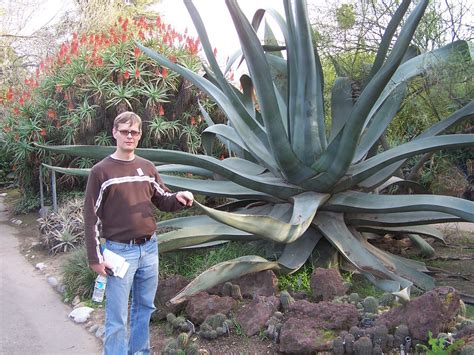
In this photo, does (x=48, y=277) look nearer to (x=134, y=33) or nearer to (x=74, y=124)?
(x=74, y=124)

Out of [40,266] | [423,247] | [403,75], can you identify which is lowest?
[40,266]

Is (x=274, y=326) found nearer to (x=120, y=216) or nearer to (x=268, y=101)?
(x=120, y=216)

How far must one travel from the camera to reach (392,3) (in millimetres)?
3920

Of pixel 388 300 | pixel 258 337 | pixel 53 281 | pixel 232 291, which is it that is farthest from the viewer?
pixel 53 281

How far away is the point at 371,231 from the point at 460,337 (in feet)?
5.20

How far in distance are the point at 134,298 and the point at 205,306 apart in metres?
0.43

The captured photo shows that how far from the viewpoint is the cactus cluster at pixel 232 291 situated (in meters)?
3.09

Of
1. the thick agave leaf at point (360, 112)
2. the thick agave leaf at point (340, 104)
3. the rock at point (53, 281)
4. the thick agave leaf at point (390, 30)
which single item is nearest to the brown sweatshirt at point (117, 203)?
the thick agave leaf at point (360, 112)

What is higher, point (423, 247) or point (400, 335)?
point (400, 335)

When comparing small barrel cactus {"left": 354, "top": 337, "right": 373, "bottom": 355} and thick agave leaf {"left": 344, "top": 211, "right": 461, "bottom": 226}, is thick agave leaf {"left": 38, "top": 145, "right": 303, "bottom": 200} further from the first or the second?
small barrel cactus {"left": 354, "top": 337, "right": 373, "bottom": 355}

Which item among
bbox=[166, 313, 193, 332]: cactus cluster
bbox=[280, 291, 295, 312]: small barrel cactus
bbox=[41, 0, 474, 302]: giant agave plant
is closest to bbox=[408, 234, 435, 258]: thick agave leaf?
bbox=[41, 0, 474, 302]: giant agave plant

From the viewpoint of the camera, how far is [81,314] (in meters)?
3.40

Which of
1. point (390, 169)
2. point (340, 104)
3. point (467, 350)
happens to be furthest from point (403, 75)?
point (467, 350)

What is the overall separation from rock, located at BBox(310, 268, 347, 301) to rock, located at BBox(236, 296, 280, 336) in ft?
0.81
